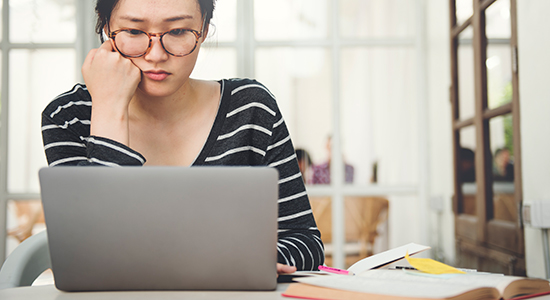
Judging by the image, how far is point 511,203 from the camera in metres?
1.77

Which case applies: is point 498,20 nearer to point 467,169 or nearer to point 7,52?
point 467,169

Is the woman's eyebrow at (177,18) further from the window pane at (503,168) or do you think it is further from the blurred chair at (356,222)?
the blurred chair at (356,222)

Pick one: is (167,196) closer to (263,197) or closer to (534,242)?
(263,197)

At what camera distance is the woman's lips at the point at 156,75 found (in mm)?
1018

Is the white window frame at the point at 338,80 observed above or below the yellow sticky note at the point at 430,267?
above

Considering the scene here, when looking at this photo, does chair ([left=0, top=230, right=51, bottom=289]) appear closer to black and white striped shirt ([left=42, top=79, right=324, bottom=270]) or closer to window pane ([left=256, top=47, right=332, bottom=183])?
black and white striped shirt ([left=42, top=79, right=324, bottom=270])

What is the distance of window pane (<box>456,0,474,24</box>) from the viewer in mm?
2164

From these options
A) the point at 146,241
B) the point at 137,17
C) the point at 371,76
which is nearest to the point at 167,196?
the point at 146,241

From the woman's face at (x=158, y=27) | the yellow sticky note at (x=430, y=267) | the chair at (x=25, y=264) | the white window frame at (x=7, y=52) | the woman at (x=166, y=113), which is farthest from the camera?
the white window frame at (x=7, y=52)

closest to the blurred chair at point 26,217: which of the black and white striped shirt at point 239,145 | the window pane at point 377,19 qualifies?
the black and white striped shirt at point 239,145

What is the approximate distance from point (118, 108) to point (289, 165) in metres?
0.41

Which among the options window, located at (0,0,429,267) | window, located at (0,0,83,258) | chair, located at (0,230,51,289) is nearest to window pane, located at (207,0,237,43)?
window, located at (0,0,429,267)

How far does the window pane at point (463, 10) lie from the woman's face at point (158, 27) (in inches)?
66.6

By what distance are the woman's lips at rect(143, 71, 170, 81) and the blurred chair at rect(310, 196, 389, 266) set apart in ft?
5.42
